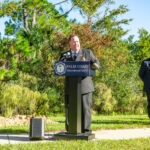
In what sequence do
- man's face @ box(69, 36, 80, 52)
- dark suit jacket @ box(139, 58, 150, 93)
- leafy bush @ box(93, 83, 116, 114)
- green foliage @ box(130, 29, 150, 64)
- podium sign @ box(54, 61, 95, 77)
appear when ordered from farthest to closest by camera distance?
green foliage @ box(130, 29, 150, 64) < leafy bush @ box(93, 83, 116, 114) < man's face @ box(69, 36, 80, 52) < podium sign @ box(54, 61, 95, 77) < dark suit jacket @ box(139, 58, 150, 93)

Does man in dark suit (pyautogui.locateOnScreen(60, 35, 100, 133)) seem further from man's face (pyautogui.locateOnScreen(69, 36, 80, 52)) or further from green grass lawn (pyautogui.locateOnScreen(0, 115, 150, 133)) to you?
green grass lawn (pyautogui.locateOnScreen(0, 115, 150, 133))

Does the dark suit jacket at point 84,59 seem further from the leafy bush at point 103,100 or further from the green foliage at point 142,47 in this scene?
the green foliage at point 142,47

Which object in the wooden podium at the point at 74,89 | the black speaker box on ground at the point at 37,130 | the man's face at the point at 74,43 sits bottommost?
the black speaker box on ground at the point at 37,130

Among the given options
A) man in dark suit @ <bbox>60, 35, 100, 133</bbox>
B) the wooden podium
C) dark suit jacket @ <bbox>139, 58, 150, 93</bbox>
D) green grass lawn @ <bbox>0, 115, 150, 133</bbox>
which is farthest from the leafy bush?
dark suit jacket @ <bbox>139, 58, 150, 93</bbox>

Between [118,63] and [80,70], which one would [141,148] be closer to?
[80,70]

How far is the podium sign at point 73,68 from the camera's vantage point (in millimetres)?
7891

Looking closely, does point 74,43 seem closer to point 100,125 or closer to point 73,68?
point 73,68

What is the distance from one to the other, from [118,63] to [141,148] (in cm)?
2140

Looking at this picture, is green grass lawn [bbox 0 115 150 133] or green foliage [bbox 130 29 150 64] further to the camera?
green foliage [bbox 130 29 150 64]

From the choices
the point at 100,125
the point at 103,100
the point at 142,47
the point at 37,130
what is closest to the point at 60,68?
the point at 37,130

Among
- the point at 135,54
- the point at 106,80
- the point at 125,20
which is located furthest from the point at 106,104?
the point at 135,54

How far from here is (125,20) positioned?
33.4m

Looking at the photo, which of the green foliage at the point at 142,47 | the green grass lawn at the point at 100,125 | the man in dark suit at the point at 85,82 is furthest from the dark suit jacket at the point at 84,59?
the green foliage at the point at 142,47

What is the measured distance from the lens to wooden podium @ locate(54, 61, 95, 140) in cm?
789
